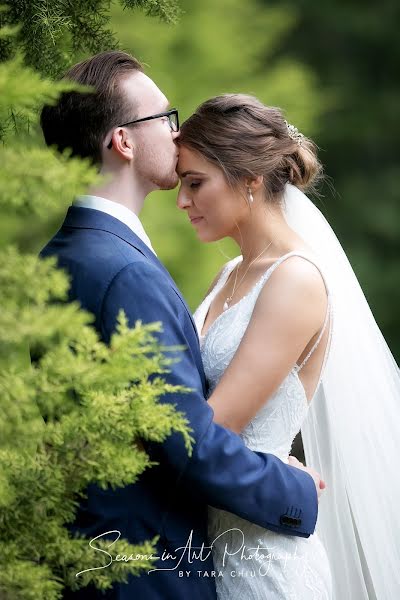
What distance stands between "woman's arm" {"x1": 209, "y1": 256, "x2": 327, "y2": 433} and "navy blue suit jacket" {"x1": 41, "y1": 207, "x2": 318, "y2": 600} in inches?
5.7

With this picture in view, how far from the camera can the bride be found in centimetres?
270

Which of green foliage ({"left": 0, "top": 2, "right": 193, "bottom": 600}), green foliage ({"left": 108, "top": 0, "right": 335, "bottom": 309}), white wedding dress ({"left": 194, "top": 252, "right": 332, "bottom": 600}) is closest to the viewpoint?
green foliage ({"left": 0, "top": 2, "right": 193, "bottom": 600})

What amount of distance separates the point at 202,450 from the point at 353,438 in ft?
3.30

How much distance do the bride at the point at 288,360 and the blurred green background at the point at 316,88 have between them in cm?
106

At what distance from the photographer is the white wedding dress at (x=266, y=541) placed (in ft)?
8.81

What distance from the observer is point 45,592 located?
1536 millimetres

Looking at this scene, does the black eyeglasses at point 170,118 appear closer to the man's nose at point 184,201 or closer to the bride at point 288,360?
the bride at point 288,360

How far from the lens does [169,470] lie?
2379 mm

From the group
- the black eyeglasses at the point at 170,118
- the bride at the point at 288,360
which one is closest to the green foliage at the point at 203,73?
the bride at the point at 288,360

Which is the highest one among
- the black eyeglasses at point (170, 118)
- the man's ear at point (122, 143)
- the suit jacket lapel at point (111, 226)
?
the black eyeglasses at point (170, 118)

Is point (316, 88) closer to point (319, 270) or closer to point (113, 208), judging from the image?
point (319, 270)

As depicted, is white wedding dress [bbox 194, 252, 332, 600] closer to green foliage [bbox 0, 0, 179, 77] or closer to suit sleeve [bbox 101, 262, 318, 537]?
suit sleeve [bbox 101, 262, 318, 537]

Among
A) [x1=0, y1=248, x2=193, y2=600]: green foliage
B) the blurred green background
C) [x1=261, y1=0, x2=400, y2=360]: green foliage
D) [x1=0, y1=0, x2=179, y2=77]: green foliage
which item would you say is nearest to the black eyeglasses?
[x1=0, y1=0, x2=179, y2=77]: green foliage

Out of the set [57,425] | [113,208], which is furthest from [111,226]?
[57,425]
